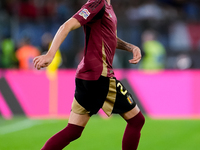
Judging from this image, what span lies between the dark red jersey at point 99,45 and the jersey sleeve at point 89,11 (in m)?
0.05

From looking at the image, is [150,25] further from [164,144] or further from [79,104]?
[79,104]

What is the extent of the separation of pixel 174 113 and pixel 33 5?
8255 millimetres

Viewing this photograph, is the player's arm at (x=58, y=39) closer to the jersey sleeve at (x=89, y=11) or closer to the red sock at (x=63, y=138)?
the jersey sleeve at (x=89, y=11)

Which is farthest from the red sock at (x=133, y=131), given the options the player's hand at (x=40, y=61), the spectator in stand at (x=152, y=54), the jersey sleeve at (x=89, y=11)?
the spectator in stand at (x=152, y=54)

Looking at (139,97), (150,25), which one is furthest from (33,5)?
(139,97)

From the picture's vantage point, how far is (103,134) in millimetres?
8320

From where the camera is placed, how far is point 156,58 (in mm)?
14305

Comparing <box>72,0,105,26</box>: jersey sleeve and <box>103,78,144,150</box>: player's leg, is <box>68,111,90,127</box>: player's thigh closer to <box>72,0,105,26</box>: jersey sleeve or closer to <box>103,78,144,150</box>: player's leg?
<box>103,78,144,150</box>: player's leg

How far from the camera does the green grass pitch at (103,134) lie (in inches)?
276

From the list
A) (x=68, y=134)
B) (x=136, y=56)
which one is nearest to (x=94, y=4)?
(x=136, y=56)

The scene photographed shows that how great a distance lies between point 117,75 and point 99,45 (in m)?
6.64

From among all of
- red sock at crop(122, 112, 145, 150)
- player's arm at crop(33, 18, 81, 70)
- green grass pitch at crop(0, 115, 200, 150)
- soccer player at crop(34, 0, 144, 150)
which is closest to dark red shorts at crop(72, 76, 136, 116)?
soccer player at crop(34, 0, 144, 150)

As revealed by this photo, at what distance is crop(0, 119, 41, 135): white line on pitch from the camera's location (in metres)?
8.99

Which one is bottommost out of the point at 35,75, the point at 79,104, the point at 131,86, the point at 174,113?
the point at 174,113
